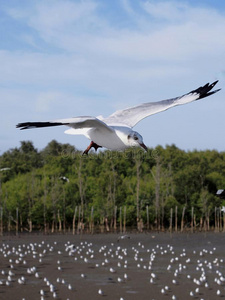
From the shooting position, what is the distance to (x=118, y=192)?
44.2 meters

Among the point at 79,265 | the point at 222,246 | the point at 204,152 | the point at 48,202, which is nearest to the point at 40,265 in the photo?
the point at 79,265

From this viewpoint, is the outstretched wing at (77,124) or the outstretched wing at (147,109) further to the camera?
the outstretched wing at (147,109)

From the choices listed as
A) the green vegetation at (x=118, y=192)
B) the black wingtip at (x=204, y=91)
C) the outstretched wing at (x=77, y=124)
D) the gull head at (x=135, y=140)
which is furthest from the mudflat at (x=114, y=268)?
the gull head at (x=135, y=140)

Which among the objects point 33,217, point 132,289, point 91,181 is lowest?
point 132,289

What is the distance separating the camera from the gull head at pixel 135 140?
4.66 m

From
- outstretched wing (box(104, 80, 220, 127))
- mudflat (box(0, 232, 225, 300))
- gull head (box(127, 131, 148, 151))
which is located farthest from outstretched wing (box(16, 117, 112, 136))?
mudflat (box(0, 232, 225, 300))

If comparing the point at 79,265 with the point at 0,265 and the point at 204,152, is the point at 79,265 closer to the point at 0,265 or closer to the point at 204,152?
the point at 0,265

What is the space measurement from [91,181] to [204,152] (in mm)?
11445

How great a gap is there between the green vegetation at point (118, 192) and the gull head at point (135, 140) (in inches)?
1394

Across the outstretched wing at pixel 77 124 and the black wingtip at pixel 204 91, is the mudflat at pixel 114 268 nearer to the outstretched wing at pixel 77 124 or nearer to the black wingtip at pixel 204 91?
the black wingtip at pixel 204 91

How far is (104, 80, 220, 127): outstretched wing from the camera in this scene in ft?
20.9

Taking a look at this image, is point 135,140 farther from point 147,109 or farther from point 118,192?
point 118,192

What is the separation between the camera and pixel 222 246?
32812 millimetres

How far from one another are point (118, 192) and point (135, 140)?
39.7 m
